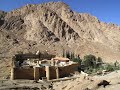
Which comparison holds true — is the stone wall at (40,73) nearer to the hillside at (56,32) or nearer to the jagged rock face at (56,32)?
the hillside at (56,32)

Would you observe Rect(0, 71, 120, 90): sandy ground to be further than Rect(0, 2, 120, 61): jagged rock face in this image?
No

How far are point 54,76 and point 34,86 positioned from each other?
5.48 metres

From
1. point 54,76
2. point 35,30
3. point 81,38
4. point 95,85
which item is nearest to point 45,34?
point 35,30

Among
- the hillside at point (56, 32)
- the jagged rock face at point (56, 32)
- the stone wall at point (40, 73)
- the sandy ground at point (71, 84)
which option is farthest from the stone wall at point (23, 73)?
the jagged rock face at point (56, 32)

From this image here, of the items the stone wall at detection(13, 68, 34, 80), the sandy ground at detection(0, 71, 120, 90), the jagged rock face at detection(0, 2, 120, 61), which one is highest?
the jagged rock face at detection(0, 2, 120, 61)

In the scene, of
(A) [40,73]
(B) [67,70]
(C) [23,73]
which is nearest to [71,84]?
(C) [23,73]

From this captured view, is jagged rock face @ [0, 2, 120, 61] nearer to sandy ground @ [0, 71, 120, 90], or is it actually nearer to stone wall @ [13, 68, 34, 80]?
stone wall @ [13, 68, 34, 80]

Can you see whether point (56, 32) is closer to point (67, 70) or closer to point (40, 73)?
point (67, 70)

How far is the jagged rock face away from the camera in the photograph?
7852 cm

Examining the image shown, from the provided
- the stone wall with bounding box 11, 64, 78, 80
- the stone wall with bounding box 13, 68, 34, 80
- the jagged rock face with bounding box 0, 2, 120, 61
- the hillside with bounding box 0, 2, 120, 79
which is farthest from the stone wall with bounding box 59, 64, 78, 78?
the jagged rock face with bounding box 0, 2, 120, 61

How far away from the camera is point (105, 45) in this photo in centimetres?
8906

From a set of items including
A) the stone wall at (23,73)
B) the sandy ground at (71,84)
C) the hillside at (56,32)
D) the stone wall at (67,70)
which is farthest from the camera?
the hillside at (56,32)

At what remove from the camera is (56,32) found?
3536 inches

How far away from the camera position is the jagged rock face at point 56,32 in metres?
78.5
